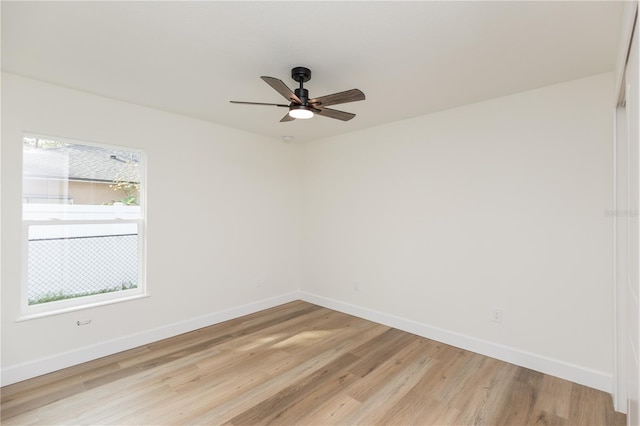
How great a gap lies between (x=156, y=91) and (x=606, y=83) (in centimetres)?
383

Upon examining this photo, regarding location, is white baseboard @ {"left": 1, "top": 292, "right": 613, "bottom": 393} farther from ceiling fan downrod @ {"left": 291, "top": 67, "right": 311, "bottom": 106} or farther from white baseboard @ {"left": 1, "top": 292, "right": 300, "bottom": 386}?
ceiling fan downrod @ {"left": 291, "top": 67, "right": 311, "bottom": 106}

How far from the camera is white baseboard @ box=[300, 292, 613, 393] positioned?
8.17ft

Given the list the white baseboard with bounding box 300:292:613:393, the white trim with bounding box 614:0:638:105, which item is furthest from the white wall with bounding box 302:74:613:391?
the white trim with bounding box 614:0:638:105

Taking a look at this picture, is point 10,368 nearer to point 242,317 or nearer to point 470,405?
point 242,317

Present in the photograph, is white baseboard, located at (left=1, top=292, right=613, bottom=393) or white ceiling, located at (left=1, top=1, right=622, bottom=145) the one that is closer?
white ceiling, located at (left=1, top=1, right=622, bottom=145)

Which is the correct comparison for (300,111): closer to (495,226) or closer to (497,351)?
(495,226)

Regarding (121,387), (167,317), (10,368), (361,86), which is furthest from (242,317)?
(361,86)

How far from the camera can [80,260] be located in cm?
297

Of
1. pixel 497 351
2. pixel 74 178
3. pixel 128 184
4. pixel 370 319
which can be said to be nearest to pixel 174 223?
pixel 128 184

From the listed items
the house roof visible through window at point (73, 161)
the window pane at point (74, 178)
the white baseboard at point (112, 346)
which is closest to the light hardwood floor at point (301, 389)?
the white baseboard at point (112, 346)

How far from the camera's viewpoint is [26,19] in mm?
1817

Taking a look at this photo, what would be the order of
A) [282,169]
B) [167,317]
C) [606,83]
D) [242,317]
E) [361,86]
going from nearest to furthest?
[606,83], [361,86], [167,317], [242,317], [282,169]

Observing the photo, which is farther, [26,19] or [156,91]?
[156,91]

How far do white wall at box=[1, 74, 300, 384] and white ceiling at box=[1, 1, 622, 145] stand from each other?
0.32m
